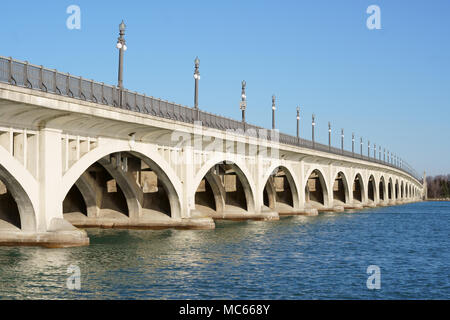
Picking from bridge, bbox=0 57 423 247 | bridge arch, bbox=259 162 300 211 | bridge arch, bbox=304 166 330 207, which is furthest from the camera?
bridge arch, bbox=304 166 330 207

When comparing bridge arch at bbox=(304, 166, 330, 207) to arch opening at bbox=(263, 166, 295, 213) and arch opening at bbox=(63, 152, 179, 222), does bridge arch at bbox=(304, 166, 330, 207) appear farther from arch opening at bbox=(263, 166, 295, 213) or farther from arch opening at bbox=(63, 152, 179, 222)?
arch opening at bbox=(63, 152, 179, 222)

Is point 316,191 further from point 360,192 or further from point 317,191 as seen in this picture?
point 360,192

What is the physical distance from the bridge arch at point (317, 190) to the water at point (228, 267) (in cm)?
3365

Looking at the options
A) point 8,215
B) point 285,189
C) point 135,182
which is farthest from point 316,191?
point 8,215

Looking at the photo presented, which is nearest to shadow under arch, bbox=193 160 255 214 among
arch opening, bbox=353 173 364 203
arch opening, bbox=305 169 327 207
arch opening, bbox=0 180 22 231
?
arch opening, bbox=305 169 327 207

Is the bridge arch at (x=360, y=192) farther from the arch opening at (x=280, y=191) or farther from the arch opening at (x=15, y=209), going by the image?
the arch opening at (x=15, y=209)

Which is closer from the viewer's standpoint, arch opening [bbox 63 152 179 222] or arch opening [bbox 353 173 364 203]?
arch opening [bbox 63 152 179 222]

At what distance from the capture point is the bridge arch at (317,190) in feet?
235

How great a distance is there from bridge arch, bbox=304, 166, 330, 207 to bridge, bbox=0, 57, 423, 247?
77 cm

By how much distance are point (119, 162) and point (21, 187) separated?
39.7 ft

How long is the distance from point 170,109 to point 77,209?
36.7ft

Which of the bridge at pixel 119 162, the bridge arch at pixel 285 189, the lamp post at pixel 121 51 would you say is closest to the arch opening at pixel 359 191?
the bridge at pixel 119 162

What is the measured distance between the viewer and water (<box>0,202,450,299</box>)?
18750 mm
